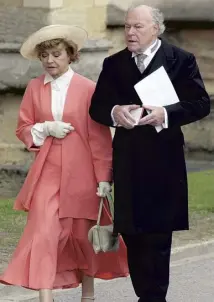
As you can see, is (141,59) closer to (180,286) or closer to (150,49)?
(150,49)

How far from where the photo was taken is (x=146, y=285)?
22.2 feet

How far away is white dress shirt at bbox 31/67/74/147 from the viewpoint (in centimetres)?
681

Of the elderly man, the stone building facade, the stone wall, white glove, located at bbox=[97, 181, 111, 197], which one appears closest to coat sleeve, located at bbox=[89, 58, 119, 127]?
the elderly man

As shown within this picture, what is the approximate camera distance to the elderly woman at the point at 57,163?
22.0ft

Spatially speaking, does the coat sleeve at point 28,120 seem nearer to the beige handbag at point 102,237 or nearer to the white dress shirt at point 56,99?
the white dress shirt at point 56,99

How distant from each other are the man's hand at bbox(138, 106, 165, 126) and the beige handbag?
59 centimetres

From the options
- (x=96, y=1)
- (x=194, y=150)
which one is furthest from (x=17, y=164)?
(x=194, y=150)

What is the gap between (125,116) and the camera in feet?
21.1

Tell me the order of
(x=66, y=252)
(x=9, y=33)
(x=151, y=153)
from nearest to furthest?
(x=151, y=153) < (x=66, y=252) < (x=9, y=33)

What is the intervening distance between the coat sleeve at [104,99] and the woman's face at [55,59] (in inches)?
10.3

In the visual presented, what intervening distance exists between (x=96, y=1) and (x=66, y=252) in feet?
19.6

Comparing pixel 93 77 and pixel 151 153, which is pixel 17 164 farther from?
pixel 151 153

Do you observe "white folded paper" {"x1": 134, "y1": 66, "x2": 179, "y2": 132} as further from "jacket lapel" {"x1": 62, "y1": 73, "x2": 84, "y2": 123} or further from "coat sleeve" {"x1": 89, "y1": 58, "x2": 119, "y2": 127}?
"jacket lapel" {"x1": 62, "y1": 73, "x2": 84, "y2": 123}

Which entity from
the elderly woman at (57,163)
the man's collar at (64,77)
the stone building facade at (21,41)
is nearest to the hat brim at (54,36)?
the elderly woman at (57,163)
